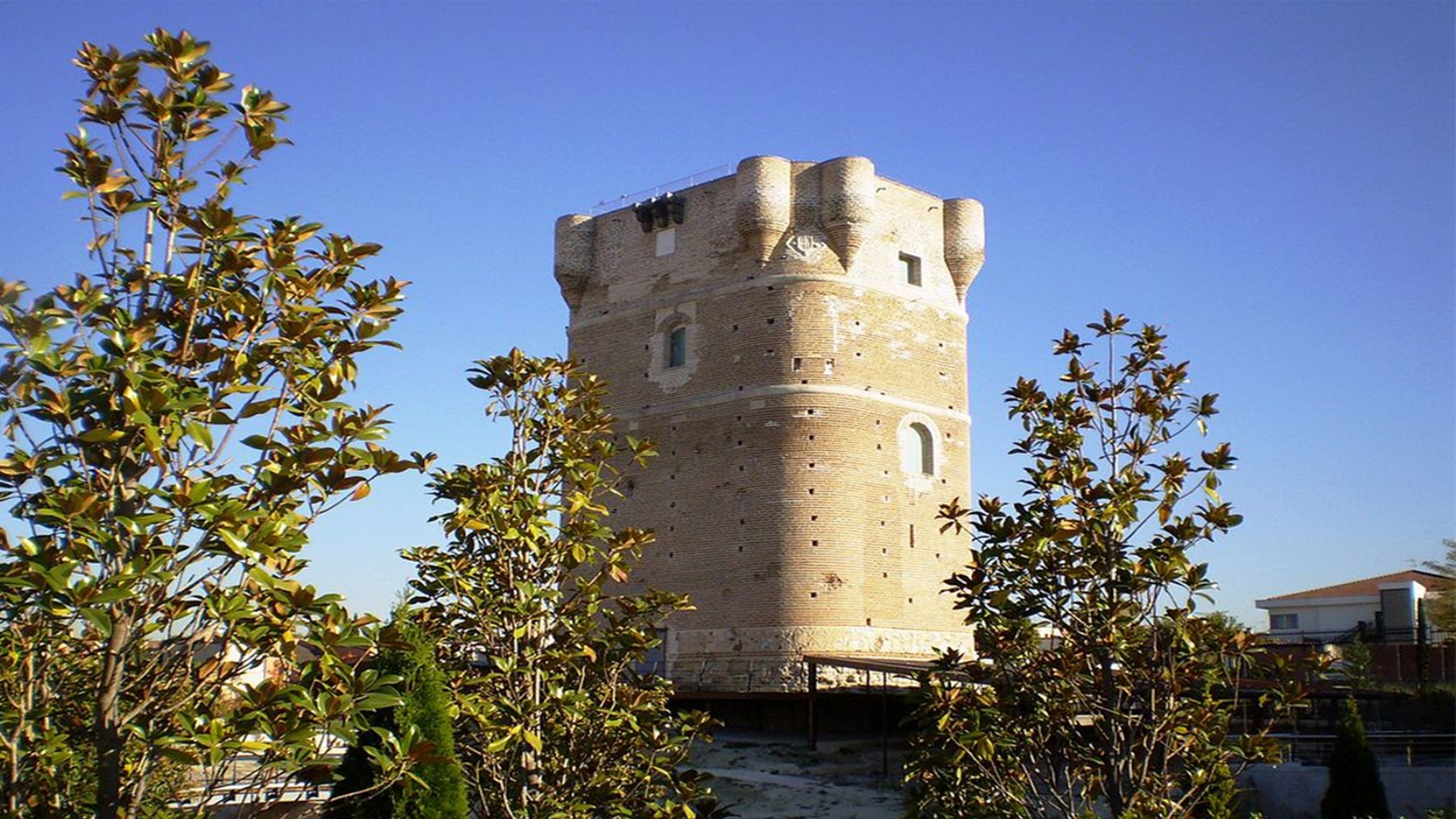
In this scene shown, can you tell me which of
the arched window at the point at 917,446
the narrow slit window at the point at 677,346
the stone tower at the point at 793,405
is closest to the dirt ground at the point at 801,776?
the stone tower at the point at 793,405

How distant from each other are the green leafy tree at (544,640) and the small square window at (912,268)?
66.0ft

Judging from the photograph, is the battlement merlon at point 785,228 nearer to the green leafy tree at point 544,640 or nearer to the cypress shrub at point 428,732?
the green leafy tree at point 544,640

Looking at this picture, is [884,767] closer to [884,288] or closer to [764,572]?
[764,572]

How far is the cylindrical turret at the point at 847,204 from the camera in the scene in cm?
2692

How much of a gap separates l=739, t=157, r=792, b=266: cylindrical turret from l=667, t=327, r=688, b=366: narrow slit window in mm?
2532

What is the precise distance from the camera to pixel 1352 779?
15.4 m

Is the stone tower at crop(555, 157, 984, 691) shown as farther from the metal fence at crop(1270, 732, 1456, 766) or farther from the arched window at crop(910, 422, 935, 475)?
the metal fence at crop(1270, 732, 1456, 766)

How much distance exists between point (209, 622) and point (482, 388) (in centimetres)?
460

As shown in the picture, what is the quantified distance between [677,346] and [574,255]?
12.5 feet

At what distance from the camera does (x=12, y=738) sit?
14.2 feet

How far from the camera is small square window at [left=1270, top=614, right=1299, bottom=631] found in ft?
146

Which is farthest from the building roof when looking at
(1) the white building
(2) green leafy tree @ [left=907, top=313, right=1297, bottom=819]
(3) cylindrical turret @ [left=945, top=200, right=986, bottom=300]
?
(2) green leafy tree @ [left=907, top=313, right=1297, bottom=819]

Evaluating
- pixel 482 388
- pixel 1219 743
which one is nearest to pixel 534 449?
pixel 482 388

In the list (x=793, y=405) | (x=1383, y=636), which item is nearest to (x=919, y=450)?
(x=793, y=405)
